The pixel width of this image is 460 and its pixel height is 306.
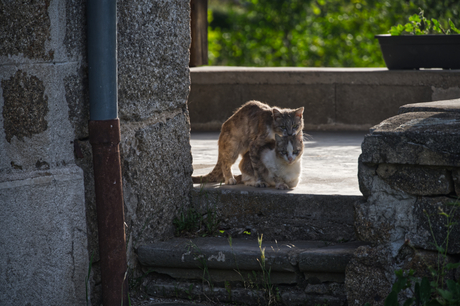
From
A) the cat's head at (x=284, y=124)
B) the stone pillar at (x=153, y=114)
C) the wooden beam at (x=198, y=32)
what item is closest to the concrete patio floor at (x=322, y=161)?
the cat's head at (x=284, y=124)

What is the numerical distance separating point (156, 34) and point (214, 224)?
1.17 meters

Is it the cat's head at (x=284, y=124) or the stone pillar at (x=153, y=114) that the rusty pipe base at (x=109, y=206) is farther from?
the cat's head at (x=284, y=124)

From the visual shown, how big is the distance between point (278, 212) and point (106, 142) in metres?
1.18

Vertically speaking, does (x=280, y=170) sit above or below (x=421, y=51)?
below

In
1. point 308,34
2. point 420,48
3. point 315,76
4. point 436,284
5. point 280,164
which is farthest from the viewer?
point 308,34

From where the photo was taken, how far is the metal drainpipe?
2289 millimetres

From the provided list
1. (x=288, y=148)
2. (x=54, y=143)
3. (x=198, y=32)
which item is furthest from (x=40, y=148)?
(x=198, y=32)

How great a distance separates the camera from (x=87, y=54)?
7.68ft

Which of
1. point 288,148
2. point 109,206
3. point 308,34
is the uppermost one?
point 308,34

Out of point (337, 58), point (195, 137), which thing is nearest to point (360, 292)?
point (195, 137)

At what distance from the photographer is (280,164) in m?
3.57

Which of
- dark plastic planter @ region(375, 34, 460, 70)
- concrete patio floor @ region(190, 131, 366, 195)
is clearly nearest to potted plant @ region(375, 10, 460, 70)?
dark plastic planter @ region(375, 34, 460, 70)

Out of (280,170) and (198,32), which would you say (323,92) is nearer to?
(198,32)

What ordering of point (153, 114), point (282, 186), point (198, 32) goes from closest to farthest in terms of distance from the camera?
point (153, 114) → point (282, 186) → point (198, 32)
